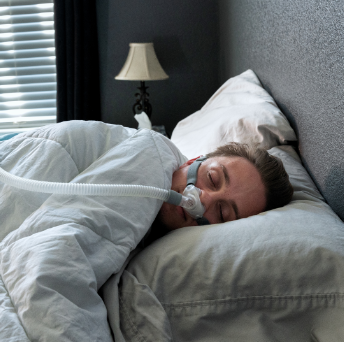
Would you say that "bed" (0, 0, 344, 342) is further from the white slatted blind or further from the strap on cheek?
the white slatted blind

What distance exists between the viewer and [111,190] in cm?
72

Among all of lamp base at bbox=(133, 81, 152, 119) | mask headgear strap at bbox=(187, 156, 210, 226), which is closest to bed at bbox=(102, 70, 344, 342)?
mask headgear strap at bbox=(187, 156, 210, 226)

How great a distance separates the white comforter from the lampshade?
5.44ft

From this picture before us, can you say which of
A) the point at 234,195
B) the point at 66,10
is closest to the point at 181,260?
the point at 234,195

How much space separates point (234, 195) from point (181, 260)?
258 mm

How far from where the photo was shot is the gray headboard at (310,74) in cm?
81

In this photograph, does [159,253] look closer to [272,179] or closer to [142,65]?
[272,179]

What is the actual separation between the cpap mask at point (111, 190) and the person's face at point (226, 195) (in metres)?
0.03

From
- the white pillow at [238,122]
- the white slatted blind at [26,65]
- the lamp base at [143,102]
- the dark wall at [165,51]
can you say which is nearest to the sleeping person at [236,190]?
the white pillow at [238,122]

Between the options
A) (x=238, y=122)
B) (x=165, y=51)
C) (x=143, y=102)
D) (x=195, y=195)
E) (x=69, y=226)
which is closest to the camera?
(x=69, y=226)

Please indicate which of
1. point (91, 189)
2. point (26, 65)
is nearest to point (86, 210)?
point (91, 189)

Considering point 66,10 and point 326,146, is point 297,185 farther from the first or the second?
point 66,10

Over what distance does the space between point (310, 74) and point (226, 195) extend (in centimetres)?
Answer: 41

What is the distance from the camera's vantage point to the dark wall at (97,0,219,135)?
279cm
